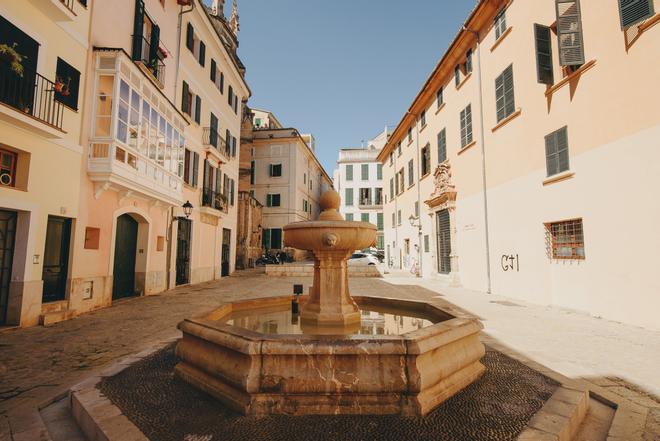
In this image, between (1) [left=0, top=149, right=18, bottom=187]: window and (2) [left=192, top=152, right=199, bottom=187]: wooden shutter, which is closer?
(1) [left=0, top=149, right=18, bottom=187]: window

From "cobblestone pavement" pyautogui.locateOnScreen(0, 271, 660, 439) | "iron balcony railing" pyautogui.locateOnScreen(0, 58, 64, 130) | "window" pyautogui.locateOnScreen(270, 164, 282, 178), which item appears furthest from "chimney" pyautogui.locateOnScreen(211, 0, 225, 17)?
"cobblestone pavement" pyautogui.locateOnScreen(0, 271, 660, 439)

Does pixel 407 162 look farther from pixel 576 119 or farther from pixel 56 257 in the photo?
pixel 56 257

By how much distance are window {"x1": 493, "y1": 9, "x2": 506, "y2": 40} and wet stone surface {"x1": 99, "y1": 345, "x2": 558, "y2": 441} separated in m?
12.3

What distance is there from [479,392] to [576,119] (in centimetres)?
810

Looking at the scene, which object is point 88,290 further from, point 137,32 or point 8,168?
point 137,32

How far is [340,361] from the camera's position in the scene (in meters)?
2.75

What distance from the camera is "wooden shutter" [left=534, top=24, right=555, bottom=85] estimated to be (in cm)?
895

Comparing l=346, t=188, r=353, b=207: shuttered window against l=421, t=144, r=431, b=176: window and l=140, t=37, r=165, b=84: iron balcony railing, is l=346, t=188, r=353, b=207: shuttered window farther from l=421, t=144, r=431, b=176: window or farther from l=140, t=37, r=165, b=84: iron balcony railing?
l=140, t=37, r=165, b=84: iron balcony railing

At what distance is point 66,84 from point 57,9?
1.56 meters

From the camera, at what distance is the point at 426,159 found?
59.2ft

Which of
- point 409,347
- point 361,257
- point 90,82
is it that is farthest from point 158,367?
point 361,257

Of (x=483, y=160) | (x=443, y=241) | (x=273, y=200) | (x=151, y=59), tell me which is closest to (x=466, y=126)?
(x=483, y=160)

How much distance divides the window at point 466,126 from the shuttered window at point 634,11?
6.62 metres

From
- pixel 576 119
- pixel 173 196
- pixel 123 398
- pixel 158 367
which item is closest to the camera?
pixel 123 398
